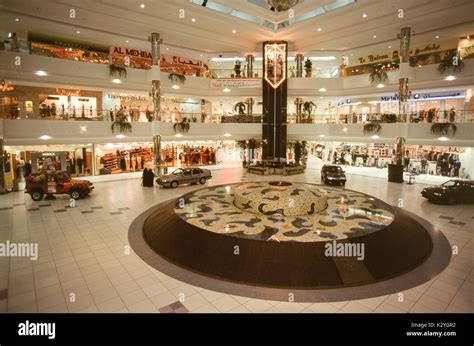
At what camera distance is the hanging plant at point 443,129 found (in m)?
17.6

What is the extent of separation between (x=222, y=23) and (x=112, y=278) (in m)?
16.6

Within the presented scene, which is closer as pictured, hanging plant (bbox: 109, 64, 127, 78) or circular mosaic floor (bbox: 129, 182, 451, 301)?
circular mosaic floor (bbox: 129, 182, 451, 301)

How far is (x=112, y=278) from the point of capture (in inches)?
281

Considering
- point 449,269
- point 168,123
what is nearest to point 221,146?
point 168,123

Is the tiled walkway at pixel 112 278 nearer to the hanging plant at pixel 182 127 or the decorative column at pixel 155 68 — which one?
the decorative column at pixel 155 68

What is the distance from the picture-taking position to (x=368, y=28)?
63.5ft

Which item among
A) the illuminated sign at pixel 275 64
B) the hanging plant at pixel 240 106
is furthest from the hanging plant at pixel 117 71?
the illuminated sign at pixel 275 64

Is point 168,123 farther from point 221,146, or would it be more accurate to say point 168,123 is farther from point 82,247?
point 82,247

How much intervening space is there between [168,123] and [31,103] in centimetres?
888
